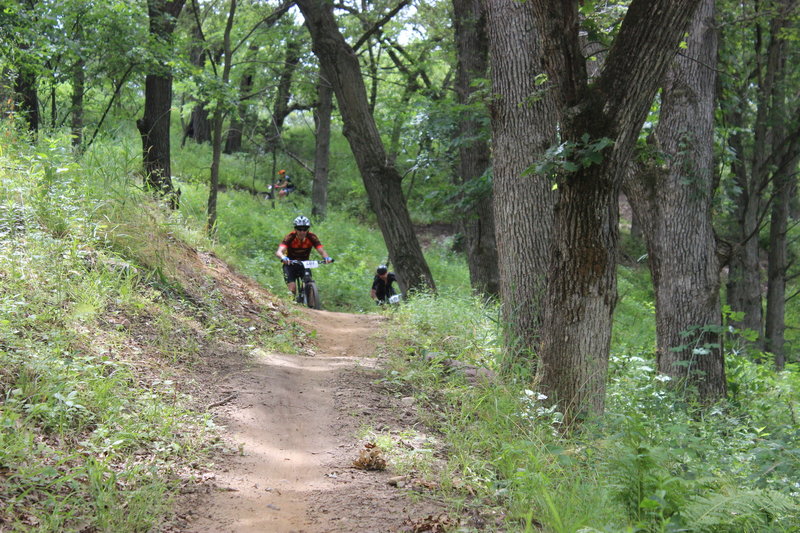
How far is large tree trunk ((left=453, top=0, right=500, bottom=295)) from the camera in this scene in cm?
1149

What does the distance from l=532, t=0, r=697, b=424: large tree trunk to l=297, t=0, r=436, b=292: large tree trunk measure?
6.25 meters

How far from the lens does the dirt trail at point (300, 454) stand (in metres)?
3.85

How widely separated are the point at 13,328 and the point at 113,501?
2059 millimetres

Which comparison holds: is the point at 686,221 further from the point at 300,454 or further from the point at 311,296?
the point at 311,296

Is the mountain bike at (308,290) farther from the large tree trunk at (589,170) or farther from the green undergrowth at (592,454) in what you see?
the large tree trunk at (589,170)

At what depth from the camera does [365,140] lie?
11531 millimetres

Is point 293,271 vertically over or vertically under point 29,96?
under

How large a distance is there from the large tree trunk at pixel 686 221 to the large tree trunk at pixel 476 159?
309cm

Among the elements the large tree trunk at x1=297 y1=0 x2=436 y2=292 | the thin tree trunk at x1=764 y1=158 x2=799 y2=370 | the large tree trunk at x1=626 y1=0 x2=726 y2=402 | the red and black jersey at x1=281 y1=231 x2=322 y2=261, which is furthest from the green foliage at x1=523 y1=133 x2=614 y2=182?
the thin tree trunk at x1=764 y1=158 x2=799 y2=370

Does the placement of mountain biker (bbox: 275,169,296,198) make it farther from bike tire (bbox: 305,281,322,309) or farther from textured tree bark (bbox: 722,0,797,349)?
textured tree bark (bbox: 722,0,797,349)

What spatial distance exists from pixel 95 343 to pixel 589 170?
4.16 metres

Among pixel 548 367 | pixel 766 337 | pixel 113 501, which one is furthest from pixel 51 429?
pixel 766 337

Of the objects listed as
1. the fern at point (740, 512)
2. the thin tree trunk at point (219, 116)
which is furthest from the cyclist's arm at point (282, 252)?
the fern at point (740, 512)

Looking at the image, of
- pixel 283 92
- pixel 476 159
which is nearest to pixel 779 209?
pixel 476 159
